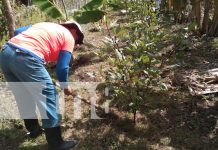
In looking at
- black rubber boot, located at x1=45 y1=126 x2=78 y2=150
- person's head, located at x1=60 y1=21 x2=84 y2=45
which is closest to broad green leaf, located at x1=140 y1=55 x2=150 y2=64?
person's head, located at x1=60 y1=21 x2=84 y2=45

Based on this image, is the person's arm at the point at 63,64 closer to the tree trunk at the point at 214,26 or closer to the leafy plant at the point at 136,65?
the leafy plant at the point at 136,65

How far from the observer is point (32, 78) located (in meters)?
3.50

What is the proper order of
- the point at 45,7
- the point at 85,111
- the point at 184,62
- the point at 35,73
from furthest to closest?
the point at 45,7, the point at 184,62, the point at 85,111, the point at 35,73

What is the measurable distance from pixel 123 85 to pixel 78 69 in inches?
81.0

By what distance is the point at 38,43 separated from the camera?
356 centimetres

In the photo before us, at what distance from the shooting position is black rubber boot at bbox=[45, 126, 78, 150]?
3734mm

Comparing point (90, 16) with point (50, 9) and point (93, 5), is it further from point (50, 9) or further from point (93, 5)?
point (50, 9)

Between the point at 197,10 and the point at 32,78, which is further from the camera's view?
the point at 197,10

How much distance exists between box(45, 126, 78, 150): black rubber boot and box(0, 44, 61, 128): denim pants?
0.24 feet

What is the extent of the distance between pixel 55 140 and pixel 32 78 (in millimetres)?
731

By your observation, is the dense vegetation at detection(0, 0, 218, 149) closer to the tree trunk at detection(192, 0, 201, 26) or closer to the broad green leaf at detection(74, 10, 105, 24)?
the broad green leaf at detection(74, 10, 105, 24)

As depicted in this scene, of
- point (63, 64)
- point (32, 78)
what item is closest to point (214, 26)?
point (63, 64)

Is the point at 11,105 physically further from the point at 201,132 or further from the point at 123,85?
the point at 201,132

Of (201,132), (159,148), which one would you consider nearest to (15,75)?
(159,148)
